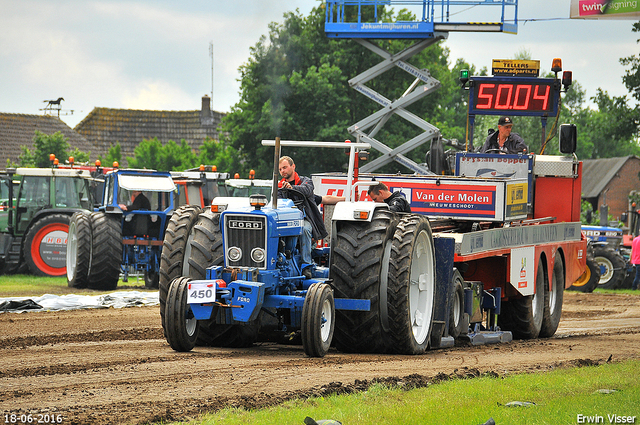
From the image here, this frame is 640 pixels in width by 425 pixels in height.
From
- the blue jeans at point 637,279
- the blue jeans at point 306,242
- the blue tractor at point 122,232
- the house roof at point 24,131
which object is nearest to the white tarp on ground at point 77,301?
the blue tractor at point 122,232

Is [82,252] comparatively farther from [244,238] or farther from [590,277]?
[590,277]

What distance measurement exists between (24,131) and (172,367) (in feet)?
147

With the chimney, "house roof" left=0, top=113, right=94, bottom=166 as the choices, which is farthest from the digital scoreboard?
the chimney

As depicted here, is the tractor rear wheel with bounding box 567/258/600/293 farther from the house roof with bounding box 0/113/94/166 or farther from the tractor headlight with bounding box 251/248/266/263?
the house roof with bounding box 0/113/94/166

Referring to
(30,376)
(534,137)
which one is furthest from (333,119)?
(30,376)

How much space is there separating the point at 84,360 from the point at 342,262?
274 centimetres

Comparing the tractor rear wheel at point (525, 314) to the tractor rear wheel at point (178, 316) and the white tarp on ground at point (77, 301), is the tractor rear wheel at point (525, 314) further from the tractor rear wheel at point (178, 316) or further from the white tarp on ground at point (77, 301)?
the white tarp on ground at point (77, 301)

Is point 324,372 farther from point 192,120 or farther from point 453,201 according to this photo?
point 192,120

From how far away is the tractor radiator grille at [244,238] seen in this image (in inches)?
361

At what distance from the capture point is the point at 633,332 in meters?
14.1

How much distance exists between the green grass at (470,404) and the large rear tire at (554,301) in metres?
5.77

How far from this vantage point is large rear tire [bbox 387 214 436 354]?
31.5 ft

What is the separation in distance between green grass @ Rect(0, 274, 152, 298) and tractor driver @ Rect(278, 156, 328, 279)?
8292 mm

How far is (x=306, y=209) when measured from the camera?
33.0 ft
